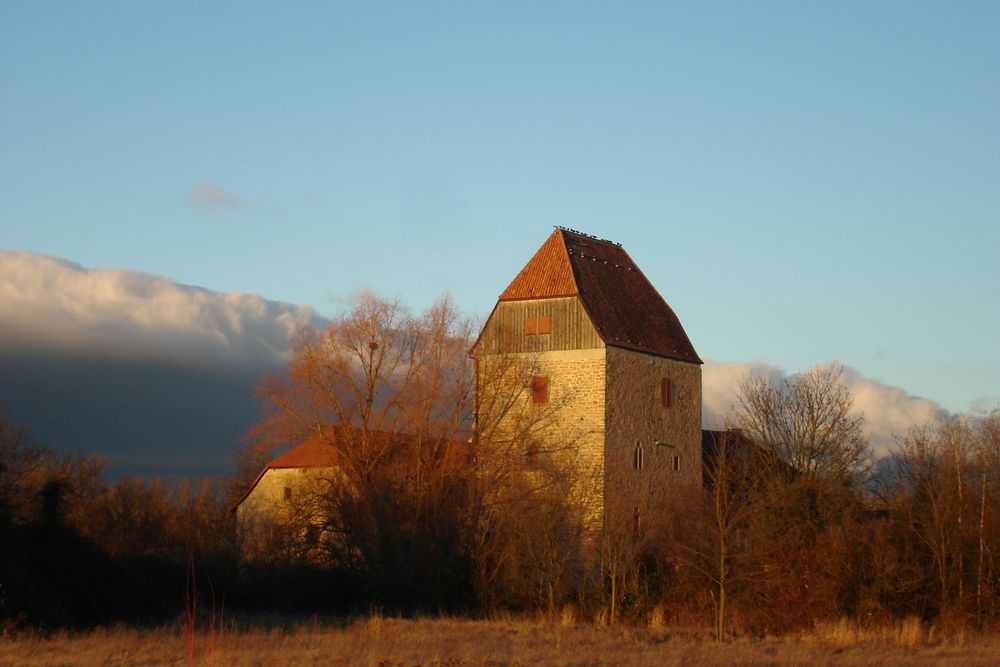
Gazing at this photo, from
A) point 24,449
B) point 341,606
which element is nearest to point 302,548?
point 341,606

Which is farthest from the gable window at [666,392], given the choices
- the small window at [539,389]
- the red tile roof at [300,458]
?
the red tile roof at [300,458]

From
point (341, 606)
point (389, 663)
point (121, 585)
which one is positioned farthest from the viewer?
point (341, 606)

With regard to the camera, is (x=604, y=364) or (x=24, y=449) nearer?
(x=604, y=364)

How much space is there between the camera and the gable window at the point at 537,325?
46.4 meters

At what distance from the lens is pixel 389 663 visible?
20188 millimetres

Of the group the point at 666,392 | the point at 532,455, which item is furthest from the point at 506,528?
the point at 666,392

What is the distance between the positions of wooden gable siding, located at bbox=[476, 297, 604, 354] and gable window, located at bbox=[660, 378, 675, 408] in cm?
472

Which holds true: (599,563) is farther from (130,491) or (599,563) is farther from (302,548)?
(130,491)

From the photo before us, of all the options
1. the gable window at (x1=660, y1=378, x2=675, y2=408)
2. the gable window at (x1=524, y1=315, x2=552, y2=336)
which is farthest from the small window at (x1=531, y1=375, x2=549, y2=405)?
the gable window at (x1=660, y1=378, x2=675, y2=408)

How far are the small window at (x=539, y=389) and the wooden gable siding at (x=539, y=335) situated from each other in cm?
117

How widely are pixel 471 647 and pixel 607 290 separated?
2642 centimetres

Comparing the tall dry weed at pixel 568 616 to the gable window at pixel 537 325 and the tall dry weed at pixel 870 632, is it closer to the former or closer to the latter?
the tall dry weed at pixel 870 632

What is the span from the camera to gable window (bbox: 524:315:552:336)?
4638 centimetres

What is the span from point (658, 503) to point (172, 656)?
26.1 metres
